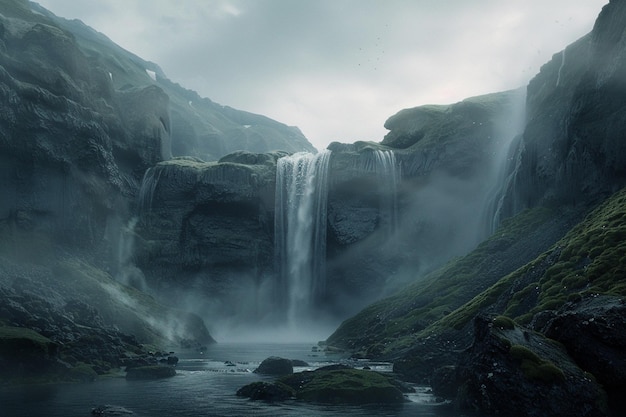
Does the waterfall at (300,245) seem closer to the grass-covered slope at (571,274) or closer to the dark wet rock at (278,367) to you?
the grass-covered slope at (571,274)

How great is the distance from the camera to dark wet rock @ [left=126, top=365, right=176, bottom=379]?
55.9 metres

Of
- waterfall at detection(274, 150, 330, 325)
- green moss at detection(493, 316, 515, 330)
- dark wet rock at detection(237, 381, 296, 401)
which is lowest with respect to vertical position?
dark wet rock at detection(237, 381, 296, 401)

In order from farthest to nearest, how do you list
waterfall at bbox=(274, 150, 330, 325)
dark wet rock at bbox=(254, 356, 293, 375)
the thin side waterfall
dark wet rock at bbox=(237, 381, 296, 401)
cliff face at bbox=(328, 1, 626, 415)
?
waterfall at bbox=(274, 150, 330, 325) → the thin side waterfall → dark wet rock at bbox=(254, 356, 293, 375) → dark wet rock at bbox=(237, 381, 296, 401) → cliff face at bbox=(328, 1, 626, 415)

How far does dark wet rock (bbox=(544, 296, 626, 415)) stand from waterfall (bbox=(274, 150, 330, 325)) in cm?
9912

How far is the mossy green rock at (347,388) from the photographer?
1661 inches

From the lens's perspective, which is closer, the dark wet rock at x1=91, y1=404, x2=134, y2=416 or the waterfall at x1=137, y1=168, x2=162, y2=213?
the dark wet rock at x1=91, y1=404, x2=134, y2=416

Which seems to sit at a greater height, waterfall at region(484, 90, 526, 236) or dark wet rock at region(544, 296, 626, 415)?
waterfall at region(484, 90, 526, 236)

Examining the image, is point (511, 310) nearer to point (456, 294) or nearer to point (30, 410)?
point (456, 294)

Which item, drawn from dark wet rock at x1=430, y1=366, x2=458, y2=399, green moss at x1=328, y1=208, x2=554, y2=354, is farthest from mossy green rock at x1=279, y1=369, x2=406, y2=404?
green moss at x1=328, y1=208, x2=554, y2=354

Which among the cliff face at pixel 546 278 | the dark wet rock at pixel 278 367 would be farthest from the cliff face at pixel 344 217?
the dark wet rock at pixel 278 367

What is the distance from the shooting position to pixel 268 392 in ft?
140

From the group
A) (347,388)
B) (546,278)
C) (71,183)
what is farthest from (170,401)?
(71,183)

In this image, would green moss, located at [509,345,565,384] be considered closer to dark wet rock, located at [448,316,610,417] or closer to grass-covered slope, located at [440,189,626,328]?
dark wet rock, located at [448,316,610,417]

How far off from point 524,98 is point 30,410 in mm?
141895
